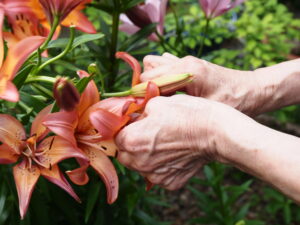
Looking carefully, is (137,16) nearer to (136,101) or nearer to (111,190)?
(136,101)

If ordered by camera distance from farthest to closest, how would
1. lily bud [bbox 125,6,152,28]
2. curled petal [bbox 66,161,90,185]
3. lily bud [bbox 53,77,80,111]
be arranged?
1. lily bud [bbox 125,6,152,28]
2. curled petal [bbox 66,161,90,185]
3. lily bud [bbox 53,77,80,111]

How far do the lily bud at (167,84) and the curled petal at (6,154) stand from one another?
0.75 ft

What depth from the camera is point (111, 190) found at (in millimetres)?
809

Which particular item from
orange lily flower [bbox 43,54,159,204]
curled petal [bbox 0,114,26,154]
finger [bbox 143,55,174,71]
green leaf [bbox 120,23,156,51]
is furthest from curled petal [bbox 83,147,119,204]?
green leaf [bbox 120,23,156,51]

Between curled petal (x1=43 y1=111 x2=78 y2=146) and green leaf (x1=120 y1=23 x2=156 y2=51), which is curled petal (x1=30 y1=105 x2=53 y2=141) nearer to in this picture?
curled petal (x1=43 y1=111 x2=78 y2=146)

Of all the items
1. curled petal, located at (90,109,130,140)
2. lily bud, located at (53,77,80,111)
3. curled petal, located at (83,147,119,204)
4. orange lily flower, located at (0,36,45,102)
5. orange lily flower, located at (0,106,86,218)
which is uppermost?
orange lily flower, located at (0,36,45,102)

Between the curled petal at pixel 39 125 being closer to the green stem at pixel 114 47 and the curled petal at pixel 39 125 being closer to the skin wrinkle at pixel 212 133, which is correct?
the skin wrinkle at pixel 212 133

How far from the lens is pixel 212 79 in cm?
94

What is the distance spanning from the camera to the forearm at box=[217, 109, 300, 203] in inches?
28.6

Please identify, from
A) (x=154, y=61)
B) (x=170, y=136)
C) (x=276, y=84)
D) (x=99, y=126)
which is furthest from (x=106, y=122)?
(x=276, y=84)

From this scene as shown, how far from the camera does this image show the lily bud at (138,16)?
1.17m

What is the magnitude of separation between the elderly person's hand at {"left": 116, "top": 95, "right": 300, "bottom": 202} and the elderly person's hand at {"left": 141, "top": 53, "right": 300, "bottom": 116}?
4.2 inches

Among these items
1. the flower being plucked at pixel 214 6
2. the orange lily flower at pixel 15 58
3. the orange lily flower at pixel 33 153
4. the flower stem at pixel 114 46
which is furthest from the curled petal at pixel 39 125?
the flower being plucked at pixel 214 6

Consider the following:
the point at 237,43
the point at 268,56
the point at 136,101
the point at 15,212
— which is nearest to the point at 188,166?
the point at 136,101
